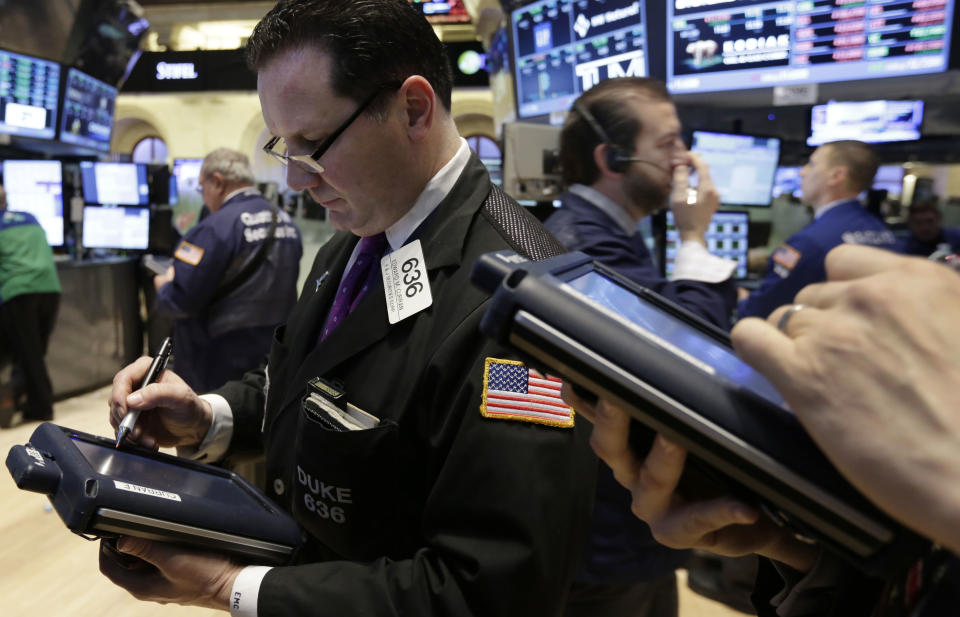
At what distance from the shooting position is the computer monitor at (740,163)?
10.4 ft

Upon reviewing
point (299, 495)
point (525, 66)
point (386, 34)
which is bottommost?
point (299, 495)

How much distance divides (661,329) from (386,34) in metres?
0.79

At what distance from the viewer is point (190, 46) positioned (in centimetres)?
1531

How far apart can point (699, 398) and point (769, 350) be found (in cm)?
6

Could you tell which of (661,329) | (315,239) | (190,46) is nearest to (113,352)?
(315,239)

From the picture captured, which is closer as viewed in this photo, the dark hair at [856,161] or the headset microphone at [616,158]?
the headset microphone at [616,158]

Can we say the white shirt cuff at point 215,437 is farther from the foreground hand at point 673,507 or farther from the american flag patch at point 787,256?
the american flag patch at point 787,256

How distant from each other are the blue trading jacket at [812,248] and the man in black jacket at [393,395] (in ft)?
4.66

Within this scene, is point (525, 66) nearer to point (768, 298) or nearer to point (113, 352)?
point (768, 298)

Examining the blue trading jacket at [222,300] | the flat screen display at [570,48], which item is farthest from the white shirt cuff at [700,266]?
the blue trading jacket at [222,300]

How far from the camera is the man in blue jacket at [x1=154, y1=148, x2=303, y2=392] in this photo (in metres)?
3.25

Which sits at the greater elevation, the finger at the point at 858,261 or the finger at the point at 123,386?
the finger at the point at 858,261

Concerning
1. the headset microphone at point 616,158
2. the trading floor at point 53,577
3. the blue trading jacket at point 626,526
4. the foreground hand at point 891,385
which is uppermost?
the headset microphone at point 616,158

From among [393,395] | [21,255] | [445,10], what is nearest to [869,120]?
[393,395]
